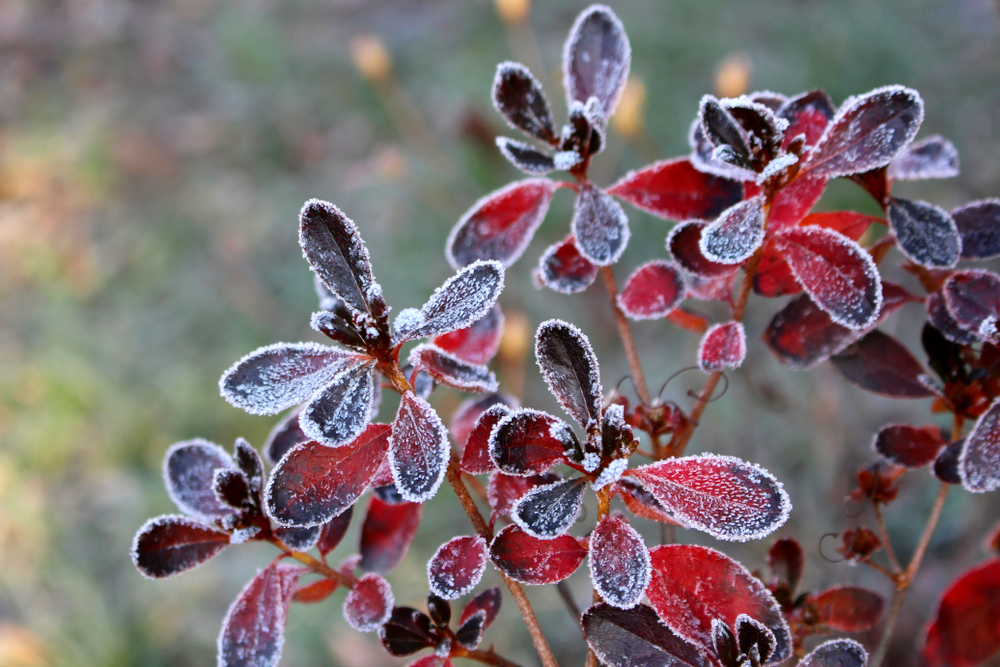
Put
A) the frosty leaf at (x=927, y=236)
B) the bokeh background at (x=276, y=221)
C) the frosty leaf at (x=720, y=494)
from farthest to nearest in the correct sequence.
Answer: the bokeh background at (x=276, y=221) < the frosty leaf at (x=927, y=236) < the frosty leaf at (x=720, y=494)

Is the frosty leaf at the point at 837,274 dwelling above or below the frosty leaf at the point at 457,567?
above

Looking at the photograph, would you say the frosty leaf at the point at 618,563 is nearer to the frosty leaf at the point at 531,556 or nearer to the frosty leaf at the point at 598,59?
the frosty leaf at the point at 531,556

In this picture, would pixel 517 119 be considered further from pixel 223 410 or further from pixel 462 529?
pixel 223 410

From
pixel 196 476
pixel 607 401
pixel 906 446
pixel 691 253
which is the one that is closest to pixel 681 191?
pixel 691 253

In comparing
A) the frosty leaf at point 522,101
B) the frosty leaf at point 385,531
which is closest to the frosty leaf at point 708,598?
the frosty leaf at point 385,531

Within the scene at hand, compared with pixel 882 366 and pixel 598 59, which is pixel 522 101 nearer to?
pixel 598 59

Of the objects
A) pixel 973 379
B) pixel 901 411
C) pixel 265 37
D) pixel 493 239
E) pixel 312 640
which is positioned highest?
pixel 265 37

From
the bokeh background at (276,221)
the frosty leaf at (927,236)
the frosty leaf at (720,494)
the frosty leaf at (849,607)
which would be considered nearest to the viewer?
the frosty leaf at (720,494)

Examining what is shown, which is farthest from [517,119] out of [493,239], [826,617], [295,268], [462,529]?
[295,268]
